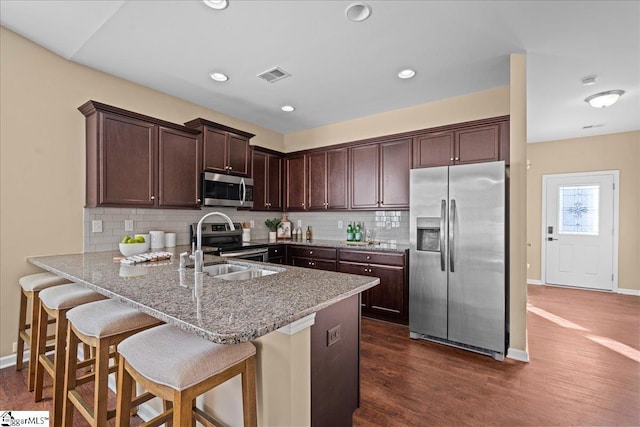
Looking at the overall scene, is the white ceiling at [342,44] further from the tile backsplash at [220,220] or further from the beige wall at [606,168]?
the beige wall at [606,168]

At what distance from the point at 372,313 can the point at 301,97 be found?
9.21 feet

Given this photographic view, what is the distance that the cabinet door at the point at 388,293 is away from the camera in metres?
3.49

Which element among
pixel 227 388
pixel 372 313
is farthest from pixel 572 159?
pixel 227 388

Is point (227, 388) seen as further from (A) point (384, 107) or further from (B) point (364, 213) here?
(A) point (384, 107)

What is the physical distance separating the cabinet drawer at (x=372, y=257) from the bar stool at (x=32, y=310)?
2.77 metres

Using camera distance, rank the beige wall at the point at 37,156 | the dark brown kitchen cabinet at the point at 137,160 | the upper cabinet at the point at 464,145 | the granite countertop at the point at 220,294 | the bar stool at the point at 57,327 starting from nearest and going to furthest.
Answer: the granite countertop at the point at 220,294 → the bar stool at the point at 57,327 → the beige wall at the point at 37,156 → the dark brown kitchen cabinet at the point at 137,160 → the upper cabinet at the point at 464,145

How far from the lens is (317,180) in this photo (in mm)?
4633

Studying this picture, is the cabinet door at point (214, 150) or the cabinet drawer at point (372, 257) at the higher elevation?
the cabinet door at point (214, 150)

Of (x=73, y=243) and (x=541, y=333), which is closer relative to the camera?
(x=73, y=243)

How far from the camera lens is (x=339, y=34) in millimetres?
2434

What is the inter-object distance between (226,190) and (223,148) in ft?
1.76

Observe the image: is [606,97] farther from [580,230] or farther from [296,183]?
[296,183]

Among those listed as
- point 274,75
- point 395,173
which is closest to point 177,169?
point 274,75

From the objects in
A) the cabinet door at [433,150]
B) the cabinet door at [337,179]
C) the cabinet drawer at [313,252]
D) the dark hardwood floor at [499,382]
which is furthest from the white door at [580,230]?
the cabinet drawer at [313,252]
